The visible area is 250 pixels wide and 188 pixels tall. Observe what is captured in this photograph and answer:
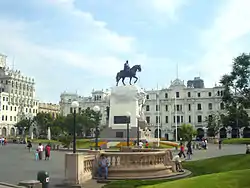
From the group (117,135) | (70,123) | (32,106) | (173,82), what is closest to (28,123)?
(70,123)

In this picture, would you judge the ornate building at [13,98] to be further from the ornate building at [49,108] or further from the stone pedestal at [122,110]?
the stone pedestal at [122,110]

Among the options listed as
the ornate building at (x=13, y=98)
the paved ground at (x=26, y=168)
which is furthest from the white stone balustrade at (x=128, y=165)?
the ornate building at (x=13, y=98)

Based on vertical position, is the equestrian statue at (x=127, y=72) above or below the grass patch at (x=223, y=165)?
above

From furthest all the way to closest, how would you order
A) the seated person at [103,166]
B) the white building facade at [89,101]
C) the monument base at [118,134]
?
1. the white building facade at [89,101]
2. the monument base at [118,134]
3. the seated person at [103,166]

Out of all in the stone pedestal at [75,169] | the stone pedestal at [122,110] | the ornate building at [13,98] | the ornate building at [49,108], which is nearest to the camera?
the stone pedestal at [75,169]

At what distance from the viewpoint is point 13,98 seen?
129 m

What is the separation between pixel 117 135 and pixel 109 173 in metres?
36.0

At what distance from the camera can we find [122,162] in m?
16.8

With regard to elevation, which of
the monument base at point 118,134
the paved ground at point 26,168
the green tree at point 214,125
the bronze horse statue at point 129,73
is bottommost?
the paved ground at point 26,168

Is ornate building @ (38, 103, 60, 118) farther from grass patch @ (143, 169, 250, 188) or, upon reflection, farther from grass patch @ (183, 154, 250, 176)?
grass patch @ (143, 169, 250, 188)

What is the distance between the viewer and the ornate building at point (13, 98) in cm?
12350

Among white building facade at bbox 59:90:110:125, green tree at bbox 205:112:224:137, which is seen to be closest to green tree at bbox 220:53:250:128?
green tree at bbox 205:112:224:137

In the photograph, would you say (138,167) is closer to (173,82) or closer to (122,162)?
(122,162)

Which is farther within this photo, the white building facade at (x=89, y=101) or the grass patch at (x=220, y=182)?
the white building facade at (x=89, y=101)
